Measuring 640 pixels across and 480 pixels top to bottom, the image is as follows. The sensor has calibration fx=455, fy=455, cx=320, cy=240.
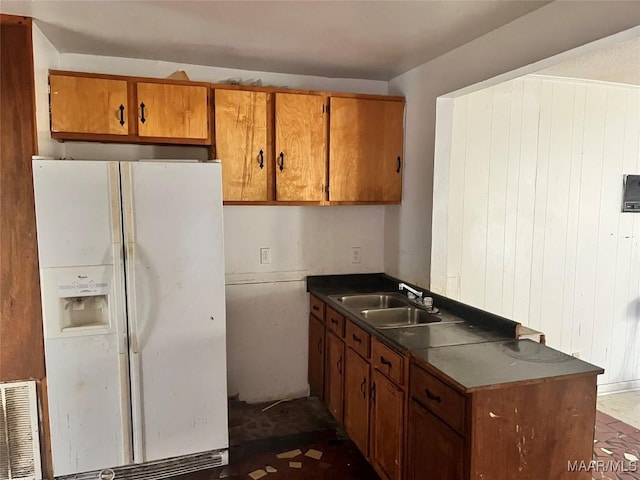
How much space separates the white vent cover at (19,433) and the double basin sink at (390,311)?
1.76 meters

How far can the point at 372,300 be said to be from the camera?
3.11m

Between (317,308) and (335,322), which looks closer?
(335,322)

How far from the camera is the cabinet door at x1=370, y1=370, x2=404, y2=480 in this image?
208cm

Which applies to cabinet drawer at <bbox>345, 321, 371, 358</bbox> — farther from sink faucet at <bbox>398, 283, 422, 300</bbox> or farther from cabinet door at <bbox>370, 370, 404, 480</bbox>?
sink faucet at <bbox>398, 283, 422, 300</bbox>

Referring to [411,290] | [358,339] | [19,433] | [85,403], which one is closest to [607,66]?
[411,290]

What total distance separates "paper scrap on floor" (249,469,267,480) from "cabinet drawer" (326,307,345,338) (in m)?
0.87

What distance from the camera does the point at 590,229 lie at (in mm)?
3400

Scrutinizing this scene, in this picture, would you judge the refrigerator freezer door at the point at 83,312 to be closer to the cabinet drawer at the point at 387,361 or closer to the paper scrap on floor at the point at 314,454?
the paper scrap on floor at the point at 314,454

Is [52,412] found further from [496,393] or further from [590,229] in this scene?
[590,229]

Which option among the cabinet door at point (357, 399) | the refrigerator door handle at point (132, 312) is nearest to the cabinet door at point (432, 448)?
the cabinet door at point (357, 399)

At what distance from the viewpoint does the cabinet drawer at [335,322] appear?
275 centimetres

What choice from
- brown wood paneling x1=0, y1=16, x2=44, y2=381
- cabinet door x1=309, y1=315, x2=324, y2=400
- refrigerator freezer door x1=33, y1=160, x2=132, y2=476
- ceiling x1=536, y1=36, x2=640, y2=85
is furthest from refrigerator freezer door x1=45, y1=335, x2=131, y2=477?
ceiling x1=536, y1=36, x2=640, y2=85

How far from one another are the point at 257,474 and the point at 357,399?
2.26ft

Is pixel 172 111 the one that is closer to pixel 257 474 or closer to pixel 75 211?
pixel 75 211
